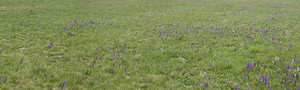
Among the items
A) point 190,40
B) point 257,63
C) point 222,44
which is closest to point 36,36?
point 190,40

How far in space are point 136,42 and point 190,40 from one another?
11.0ft

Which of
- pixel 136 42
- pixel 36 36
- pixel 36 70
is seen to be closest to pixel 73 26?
pixel 36 36

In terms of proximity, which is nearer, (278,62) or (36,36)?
(278,62)

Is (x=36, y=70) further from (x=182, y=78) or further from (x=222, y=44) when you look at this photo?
(x=222, y=44)

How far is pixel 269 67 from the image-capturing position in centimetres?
683

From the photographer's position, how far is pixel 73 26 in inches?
632

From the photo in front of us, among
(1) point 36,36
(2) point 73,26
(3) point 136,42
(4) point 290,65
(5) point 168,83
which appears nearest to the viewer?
(5) point 168,83

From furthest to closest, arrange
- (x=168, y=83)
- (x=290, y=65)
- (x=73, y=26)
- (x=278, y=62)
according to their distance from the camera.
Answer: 1. (x=73, y=26)
2. (x=278, y=62)
3. (x=290, y=65)
4. (x=168, y=83)

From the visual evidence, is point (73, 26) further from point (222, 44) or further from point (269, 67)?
point (269, 67)

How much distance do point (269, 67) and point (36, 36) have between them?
526 inches

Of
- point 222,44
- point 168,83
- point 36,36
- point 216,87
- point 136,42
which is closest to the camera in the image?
point 216,87

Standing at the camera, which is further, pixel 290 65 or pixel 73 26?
pixel 73 26

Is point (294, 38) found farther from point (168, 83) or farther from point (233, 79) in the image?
point (168, 83)

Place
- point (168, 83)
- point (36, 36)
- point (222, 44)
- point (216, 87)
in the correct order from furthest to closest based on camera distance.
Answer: point (36, 36)
point (222, 44)
point (168, 83)
point (216, 87)
